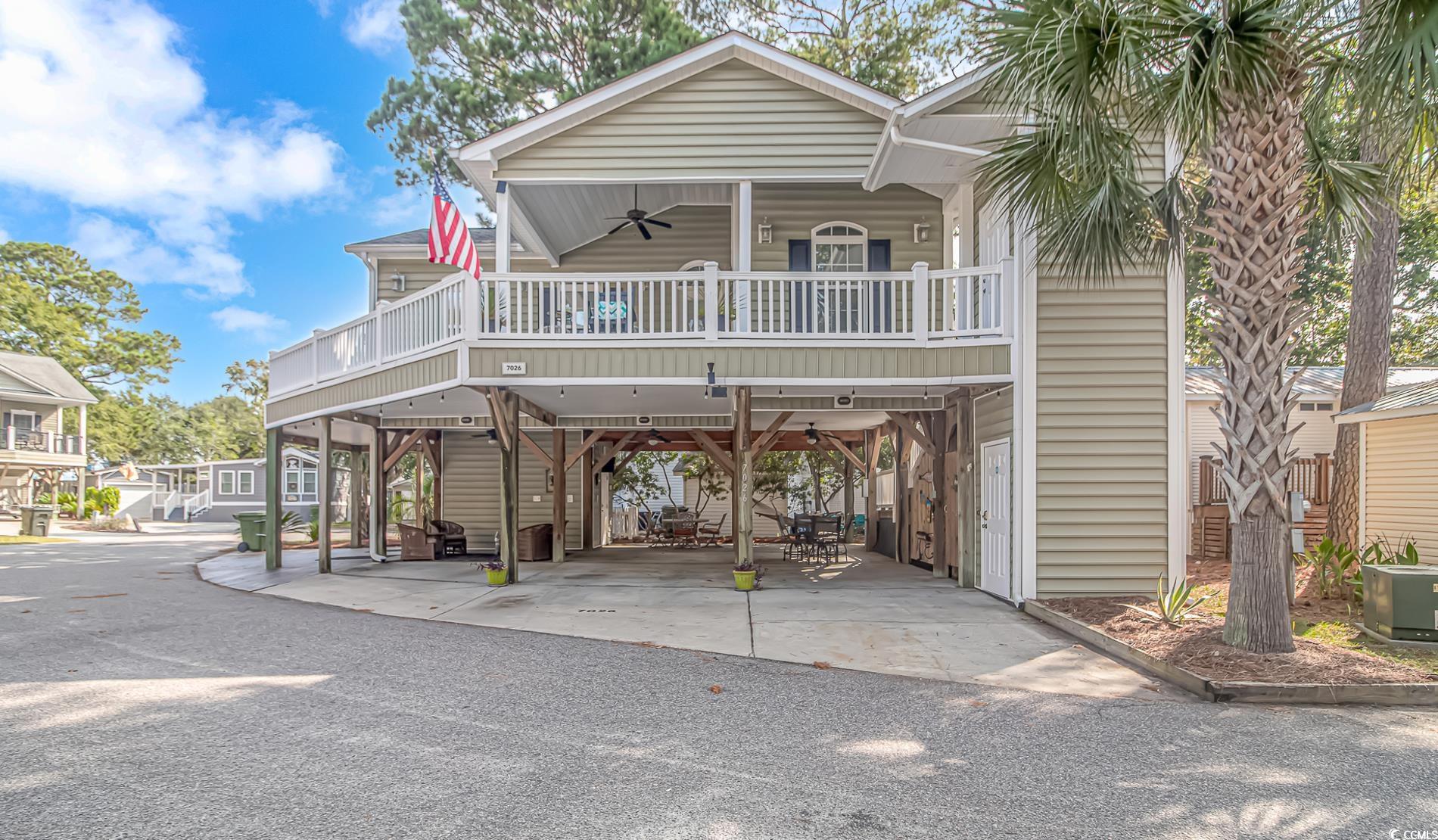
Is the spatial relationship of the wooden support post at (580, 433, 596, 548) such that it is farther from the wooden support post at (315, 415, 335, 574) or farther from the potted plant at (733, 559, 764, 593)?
the potted plant at (733, 559, 764, 593)

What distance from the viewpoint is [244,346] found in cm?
4769

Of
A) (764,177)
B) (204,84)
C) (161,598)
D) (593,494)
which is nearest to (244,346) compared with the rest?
(204,84)

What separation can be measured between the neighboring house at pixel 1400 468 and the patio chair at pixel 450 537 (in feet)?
47.0

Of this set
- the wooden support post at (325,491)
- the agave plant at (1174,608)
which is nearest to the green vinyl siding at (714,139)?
the wooden support post at (325,491)

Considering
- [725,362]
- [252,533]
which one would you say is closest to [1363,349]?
[725,362]

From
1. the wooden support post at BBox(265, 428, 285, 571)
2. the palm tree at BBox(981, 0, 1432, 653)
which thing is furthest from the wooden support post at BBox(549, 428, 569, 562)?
the palm tree at BBox(981, 0, 1432, 653)

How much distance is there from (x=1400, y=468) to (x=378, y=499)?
1629 centimetres

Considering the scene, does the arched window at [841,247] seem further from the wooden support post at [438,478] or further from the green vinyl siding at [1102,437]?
the wooden support post at [438,478]

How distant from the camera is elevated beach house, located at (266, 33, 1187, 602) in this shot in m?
8.60

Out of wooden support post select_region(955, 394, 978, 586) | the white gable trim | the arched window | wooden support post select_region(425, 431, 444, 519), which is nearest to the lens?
the white gable trim

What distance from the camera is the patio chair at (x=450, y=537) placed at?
48.0 feet

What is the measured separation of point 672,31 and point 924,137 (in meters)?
9.96

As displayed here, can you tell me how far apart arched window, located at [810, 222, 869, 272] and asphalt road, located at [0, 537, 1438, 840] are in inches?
257

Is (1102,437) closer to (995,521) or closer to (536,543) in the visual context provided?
(995,521)
